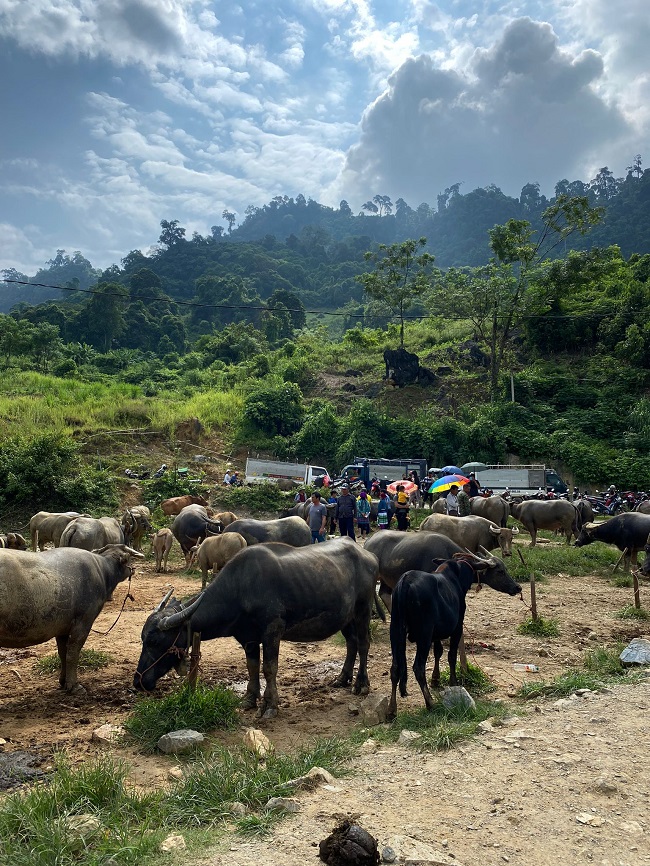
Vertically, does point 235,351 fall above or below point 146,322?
below

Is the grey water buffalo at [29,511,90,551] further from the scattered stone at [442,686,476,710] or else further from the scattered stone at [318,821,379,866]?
the scattered stone at [318,821,379,866]

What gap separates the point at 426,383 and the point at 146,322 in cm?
3485

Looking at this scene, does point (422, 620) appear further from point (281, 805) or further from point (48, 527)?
point (48, 527)

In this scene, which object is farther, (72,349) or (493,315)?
(72,349)

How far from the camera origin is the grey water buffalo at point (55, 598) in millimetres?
7105

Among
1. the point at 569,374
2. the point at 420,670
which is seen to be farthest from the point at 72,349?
the point at 420,670

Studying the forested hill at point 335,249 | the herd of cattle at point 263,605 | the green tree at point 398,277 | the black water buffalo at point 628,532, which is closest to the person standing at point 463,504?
the black water buffalo at point 628,532

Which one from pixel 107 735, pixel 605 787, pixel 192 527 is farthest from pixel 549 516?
pixel 107 735

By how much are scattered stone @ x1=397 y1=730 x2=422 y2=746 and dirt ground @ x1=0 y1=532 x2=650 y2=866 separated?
0.46 ft

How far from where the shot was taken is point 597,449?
1262 inches

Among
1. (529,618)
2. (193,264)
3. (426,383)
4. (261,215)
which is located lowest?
(529,618)

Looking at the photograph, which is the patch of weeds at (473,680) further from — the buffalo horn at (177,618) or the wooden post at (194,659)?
the buffalo horn at (177,618)

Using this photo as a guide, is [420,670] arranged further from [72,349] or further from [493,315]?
[72,349]

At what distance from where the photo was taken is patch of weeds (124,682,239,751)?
650 centimetres
